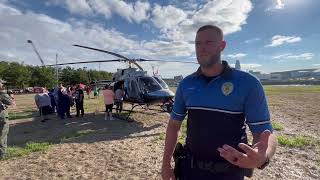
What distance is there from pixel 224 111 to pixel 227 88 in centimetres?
19

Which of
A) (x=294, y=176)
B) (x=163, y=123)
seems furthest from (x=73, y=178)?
(x=163, y=123)

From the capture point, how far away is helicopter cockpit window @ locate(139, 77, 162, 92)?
53.4ft

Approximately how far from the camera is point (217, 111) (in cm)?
271

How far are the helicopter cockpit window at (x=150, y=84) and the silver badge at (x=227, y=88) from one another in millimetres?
13466

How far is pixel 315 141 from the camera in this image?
1034 cm

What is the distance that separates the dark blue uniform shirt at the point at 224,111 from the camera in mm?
2633

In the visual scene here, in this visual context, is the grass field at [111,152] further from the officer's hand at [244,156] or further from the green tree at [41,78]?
the green tree at [41,78]

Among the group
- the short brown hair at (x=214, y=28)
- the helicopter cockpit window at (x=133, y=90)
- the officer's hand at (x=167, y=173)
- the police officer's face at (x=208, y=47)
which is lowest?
the officer's hand at (x=167, y=173)

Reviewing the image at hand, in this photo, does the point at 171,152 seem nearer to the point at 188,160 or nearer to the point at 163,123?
the point at 188,160

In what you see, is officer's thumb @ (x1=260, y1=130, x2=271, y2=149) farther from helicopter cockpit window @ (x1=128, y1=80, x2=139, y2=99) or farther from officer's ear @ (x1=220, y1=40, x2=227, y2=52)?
helicopter cockpit window @ (x1=128, y1=80, x2=139, y2=99)

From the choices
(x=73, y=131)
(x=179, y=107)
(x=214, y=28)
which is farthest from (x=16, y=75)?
(x=214, y=28)

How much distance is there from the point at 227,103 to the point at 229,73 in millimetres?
272

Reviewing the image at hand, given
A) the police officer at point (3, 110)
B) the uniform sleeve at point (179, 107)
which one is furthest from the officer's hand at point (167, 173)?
the police officer at point (3, 110)

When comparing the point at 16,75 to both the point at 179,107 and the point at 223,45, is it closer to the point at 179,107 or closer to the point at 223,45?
the point at 179,107
